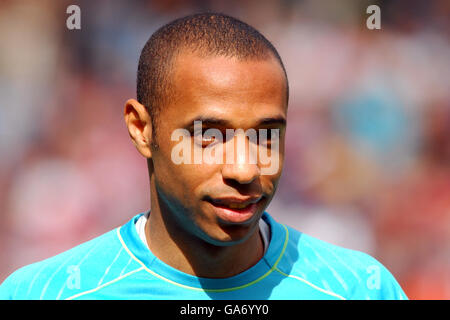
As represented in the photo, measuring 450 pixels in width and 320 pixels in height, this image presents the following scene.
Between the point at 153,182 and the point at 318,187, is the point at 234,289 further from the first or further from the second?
the point at 318,187

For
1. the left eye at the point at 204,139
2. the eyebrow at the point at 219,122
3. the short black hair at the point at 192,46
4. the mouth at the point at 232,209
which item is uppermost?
the short black hair at the point at 192,46

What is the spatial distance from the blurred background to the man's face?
309 centimetres

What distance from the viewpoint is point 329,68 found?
538 centimetres

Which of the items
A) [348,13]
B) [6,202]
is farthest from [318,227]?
[6,202]

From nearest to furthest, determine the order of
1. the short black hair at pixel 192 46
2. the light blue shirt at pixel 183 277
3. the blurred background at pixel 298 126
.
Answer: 1. the short black hair at pixel 192 46
2. the light blue shirt at pixel 183 277
3. the blurred background at pixel 298 126

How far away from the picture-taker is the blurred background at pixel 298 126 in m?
4.90

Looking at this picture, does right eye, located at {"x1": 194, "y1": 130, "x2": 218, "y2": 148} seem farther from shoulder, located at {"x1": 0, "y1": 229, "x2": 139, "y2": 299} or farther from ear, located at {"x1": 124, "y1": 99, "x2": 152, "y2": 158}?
shoulder, located at {"x1": 0, "y1": 229, "x2": 139, "y2": 299}

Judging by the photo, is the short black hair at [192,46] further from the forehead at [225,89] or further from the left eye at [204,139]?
the left eye at [204,139]

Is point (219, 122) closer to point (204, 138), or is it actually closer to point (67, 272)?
point (204, 138)

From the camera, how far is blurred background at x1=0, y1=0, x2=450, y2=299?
4902 mm

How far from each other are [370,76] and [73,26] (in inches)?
113

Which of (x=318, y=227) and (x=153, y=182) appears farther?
(x=318, y=227)

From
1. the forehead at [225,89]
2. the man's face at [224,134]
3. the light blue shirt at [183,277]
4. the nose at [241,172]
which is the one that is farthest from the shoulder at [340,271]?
the forehead at [225,89]

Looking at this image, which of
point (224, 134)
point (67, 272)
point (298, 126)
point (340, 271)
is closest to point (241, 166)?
point (224, 134)
